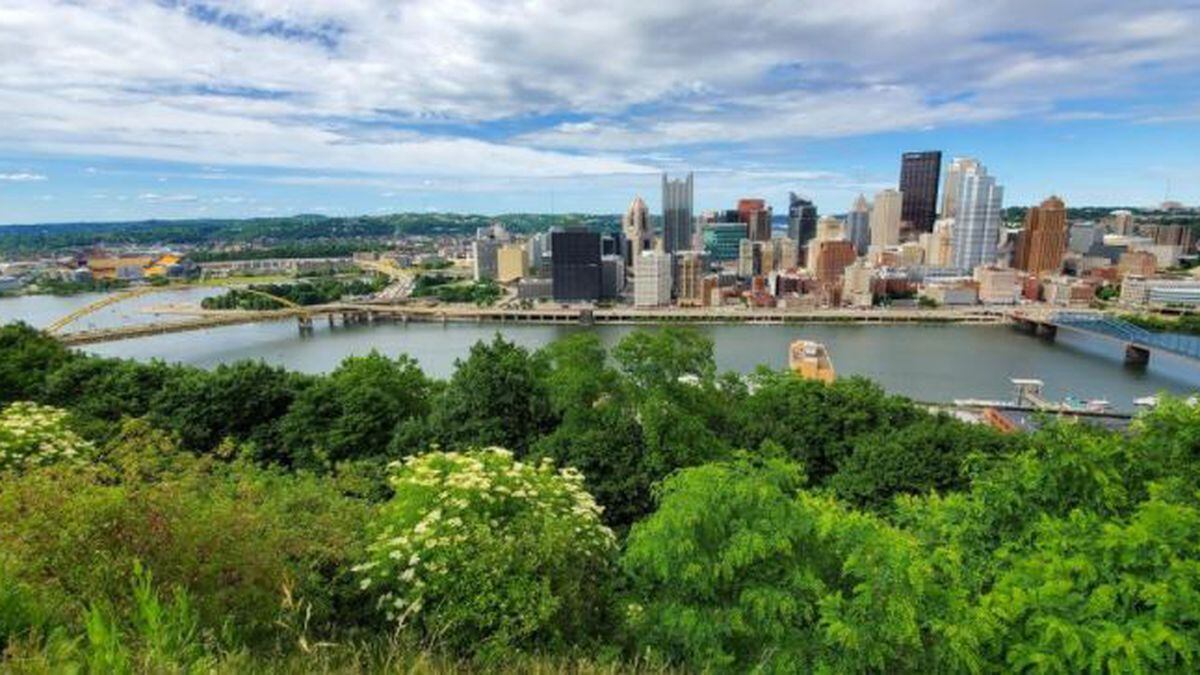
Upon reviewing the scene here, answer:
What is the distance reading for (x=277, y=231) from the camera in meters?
117

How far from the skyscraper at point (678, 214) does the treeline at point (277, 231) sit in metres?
35.8

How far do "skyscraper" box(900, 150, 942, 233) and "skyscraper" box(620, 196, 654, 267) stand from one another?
36.5m

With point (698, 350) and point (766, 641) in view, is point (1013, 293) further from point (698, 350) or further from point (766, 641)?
point (766, 641)

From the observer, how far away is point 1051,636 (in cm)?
236

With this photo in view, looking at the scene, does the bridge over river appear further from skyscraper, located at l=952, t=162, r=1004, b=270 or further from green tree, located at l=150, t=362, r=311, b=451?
green tree, located at l=150, t=362, r=311, b=451

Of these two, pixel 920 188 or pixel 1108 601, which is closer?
pixel 1108 601

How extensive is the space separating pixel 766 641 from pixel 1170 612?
1574mm

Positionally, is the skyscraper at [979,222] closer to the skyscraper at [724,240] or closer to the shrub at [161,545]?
the skyscraper at [724,240]

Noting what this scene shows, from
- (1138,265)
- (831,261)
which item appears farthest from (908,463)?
(1138,265)

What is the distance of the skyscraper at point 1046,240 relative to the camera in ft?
181

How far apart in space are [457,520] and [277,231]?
424 feet

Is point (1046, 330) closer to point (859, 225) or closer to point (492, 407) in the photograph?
point (492, 407)

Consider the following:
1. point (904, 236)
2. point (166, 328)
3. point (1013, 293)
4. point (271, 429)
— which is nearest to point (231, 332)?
point (166, 328)

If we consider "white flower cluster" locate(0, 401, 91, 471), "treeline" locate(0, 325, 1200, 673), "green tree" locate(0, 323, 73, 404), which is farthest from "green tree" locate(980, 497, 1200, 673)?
"green tree" locate(0, 323, 73, 404)
